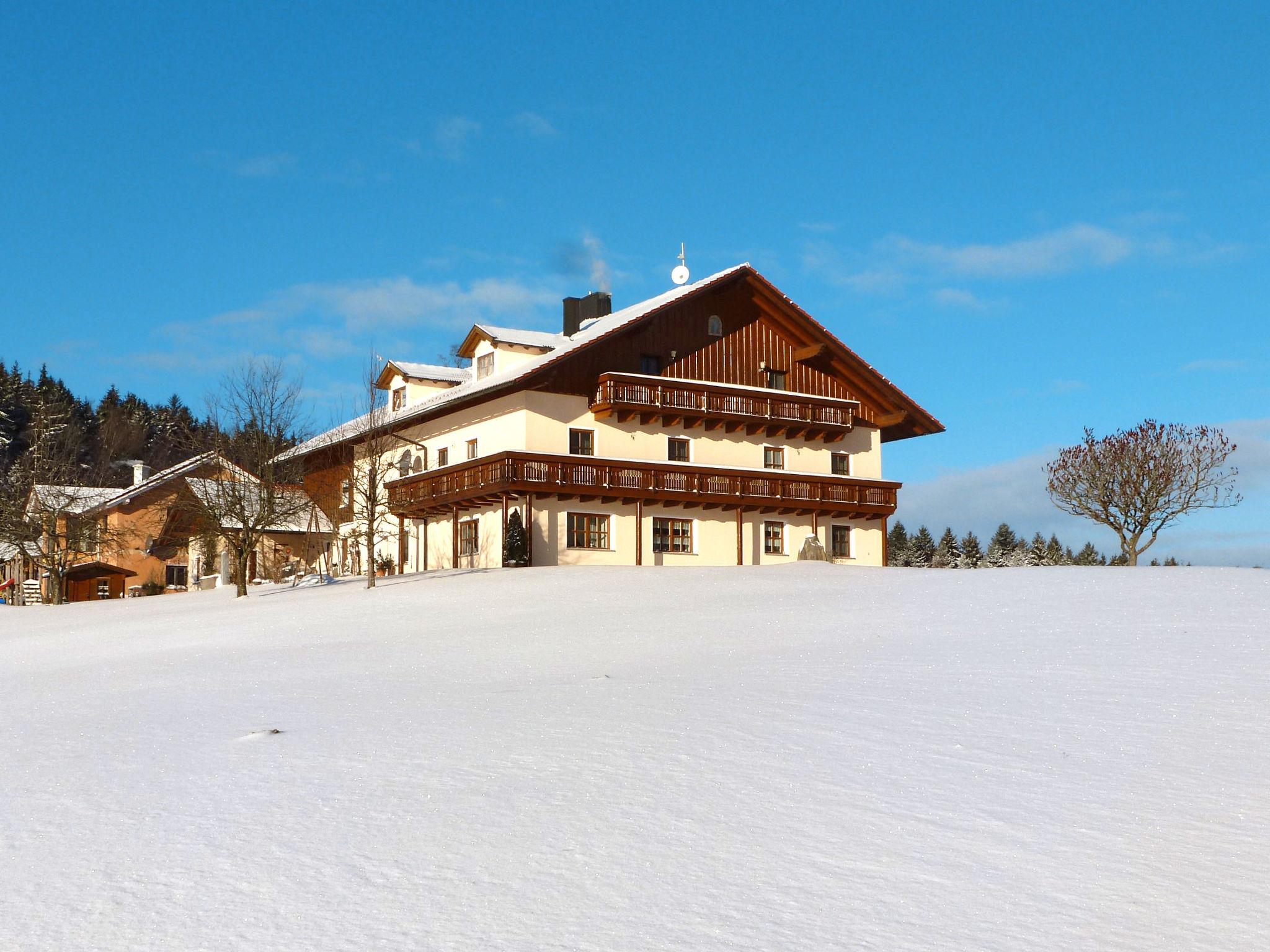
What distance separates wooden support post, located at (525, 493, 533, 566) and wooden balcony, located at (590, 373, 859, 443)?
4293mm

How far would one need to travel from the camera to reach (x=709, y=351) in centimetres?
4609

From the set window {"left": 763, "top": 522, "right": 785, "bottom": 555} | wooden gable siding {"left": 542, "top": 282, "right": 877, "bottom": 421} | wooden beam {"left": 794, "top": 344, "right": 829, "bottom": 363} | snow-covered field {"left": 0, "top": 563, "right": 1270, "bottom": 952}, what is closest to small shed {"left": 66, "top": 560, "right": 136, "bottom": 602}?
wooden gable siding {"left": 542, "top": 282, "right": 877, "bottom": 421}

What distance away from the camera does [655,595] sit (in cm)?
2812

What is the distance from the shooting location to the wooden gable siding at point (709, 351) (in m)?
43.8

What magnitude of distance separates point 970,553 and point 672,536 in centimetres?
6121

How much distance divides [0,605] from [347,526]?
44.5 feet

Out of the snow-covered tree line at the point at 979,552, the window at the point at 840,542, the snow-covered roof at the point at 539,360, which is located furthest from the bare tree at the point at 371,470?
the snow-covered tree line at the point at 979,552

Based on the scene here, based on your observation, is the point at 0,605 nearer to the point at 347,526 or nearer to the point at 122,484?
the point at 347,526

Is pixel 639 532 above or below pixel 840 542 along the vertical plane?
above

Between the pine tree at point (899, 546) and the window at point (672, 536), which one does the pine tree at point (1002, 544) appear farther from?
the window at point (672, 536)

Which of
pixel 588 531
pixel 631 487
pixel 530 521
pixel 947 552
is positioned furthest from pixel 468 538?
pixel 947 552

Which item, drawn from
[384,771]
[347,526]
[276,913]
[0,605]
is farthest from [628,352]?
[276,913]

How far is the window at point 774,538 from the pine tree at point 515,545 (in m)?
10.1

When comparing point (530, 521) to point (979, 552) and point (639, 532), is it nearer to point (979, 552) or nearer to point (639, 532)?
point (639, 532)
